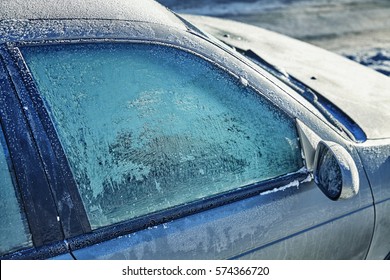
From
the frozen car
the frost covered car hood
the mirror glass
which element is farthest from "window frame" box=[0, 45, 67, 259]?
the frost covered car hood

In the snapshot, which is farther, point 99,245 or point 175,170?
point 175,170

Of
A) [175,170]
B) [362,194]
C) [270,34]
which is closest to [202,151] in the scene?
[175,170]

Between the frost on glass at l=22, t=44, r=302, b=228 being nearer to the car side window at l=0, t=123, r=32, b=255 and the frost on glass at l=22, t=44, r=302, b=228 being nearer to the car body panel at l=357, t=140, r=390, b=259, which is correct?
the car side window at l=0, t=123, r=32, b=255

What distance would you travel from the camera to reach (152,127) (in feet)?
6.91

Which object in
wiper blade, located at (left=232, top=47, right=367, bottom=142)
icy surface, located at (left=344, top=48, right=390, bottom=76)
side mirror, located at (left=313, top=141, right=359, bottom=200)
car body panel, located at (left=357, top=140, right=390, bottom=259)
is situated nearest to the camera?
side mirror, located at (left=313, top=141, right=359, bottom=200)

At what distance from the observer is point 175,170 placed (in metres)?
2.12

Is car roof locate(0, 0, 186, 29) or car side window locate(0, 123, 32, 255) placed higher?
car roof locate(0, 0, 186, 29)

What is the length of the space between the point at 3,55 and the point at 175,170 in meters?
0.70

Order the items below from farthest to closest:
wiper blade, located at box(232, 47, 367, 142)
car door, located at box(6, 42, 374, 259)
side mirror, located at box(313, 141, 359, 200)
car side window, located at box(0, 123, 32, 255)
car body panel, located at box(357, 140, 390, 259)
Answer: wiper blade, located at box(232, 47, 367, 142) < car body panel, located at box(357, 140, 390, 259) < side mirror, located at box(313, 141, 359, 200) < car door, located at box(6, 42, 374, 259) < car side window, located at box(0, 123, 32, 255)

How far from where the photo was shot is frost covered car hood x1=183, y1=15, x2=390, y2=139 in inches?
110

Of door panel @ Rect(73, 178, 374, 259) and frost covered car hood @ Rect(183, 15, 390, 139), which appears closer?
door panel @ Rect(73, 178, 374, 259)

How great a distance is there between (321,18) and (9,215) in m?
7.01

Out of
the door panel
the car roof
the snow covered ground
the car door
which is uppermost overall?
the snow covered ground
